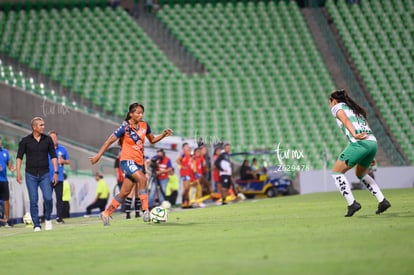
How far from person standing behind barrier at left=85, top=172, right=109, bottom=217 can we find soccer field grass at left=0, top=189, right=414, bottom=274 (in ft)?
39.6

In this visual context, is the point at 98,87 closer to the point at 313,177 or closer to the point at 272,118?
the point at 272,118

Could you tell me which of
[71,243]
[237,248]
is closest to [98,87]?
[71,243]

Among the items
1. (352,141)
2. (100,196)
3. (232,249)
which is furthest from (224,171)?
(232,249)

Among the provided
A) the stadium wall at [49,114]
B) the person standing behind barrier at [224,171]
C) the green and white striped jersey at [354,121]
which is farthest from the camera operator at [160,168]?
the green and white striped jersey at [354,121]

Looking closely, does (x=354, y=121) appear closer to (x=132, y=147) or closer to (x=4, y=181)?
(x=132, y=147)

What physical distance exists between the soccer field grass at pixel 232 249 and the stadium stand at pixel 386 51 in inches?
1144

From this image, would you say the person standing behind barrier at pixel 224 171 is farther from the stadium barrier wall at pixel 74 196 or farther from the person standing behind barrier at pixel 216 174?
the stadium barrier wall at pixel 74 196

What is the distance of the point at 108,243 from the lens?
1241 cm

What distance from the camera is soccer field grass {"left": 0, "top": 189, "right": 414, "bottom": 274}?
334 inches

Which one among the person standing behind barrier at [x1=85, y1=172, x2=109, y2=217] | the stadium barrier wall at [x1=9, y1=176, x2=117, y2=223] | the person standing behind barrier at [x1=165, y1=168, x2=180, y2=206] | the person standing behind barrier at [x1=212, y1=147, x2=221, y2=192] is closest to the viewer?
the stadium barrier wall at [x1=9, y1=176, x2=117, y2=223]

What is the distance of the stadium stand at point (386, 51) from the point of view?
44062 millimetres

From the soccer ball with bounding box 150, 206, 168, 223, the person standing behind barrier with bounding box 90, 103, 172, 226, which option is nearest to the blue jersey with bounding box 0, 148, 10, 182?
the person standing behind barrier with bounding box 90, 103, 172, 226

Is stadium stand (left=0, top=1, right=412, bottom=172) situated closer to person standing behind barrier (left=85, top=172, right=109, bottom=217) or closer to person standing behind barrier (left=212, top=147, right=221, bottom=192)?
person standing behind barrier (left=212, top=147, right=221, bottom=192)

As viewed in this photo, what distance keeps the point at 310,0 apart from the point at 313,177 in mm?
15655
